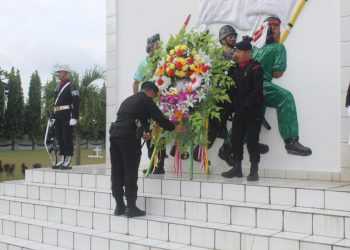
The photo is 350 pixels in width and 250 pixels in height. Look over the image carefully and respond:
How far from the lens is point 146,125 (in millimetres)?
5707

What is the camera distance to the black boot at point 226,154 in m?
7.04

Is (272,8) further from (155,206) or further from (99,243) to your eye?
(99,243)

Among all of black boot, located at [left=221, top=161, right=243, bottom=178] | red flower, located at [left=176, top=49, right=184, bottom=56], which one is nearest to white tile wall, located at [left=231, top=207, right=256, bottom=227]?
black boot, located at [left=221, top=161, right=243, bottom=178]

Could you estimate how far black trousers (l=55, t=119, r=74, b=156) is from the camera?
821 centimetres

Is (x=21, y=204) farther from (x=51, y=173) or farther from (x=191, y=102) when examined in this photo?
(x=191, y=102)

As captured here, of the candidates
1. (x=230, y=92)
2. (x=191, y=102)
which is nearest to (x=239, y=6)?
(x=230, y=92)

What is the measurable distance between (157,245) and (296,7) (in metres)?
3.78

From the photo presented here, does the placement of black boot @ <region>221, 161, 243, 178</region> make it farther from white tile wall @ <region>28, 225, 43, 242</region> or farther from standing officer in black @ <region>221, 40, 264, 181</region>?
white tile wall @ <region>28, 225, 43, 242</region>

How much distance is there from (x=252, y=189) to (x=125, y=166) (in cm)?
148

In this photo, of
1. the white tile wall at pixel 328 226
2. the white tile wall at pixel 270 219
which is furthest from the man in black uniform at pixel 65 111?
the white tile wall at pixel 328 226

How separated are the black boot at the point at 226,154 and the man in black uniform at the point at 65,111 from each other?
2.69 metres

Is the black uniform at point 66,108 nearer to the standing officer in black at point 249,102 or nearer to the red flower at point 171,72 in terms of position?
the red flower at point 171,72

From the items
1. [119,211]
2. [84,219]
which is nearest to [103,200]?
[84,219]

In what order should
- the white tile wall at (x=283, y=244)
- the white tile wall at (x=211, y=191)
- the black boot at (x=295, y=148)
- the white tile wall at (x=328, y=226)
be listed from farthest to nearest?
the black boot at (x=295, y=148) → the white tile wall at (x=211, y=191) → the white tile wall at (x=328, y=226) → the white tile wall at (x=283, y=244)
